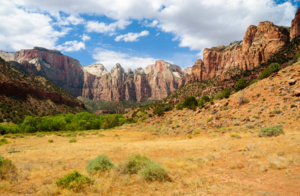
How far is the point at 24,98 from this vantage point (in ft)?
264

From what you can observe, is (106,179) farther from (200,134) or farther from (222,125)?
(222,125)

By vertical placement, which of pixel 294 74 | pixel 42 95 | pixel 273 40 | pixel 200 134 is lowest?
pixel 200 134

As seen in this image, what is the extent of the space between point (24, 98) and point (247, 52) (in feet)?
513

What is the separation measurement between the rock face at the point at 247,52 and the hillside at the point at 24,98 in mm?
120760

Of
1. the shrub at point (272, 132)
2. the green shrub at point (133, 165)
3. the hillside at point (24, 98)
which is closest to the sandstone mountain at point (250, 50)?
the shrub at point (272, 132)

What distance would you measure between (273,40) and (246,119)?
397 ft

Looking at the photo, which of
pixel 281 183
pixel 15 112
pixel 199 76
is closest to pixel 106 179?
pixel 281 183

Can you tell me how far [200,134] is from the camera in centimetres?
2191

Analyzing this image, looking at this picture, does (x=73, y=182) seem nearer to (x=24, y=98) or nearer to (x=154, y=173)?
(x=154, y=173)

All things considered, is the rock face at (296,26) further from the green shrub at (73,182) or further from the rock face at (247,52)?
the green shrub at (73,182)

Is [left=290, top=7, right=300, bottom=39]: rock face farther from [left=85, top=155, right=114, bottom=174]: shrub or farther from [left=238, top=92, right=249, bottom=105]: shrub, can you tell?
[left=85, top=155, right=114, bottom=174]: shrub

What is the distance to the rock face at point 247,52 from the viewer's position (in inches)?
4144

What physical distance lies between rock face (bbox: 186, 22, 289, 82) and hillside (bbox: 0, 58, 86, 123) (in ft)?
396

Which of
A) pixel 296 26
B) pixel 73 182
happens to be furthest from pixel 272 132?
pixel 296 26
